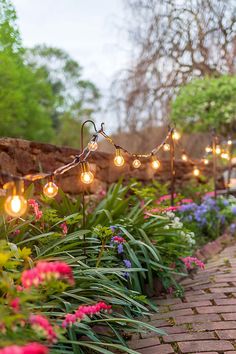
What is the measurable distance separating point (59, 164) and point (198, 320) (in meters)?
2.00

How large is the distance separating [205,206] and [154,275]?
210 centimetres

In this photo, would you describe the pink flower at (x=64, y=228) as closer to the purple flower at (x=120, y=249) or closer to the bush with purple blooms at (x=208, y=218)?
the purple flower at (x=120, y=249)

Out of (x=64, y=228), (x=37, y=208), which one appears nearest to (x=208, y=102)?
(x=64, y=228)

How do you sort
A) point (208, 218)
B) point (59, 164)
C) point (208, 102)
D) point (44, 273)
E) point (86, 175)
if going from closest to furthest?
point (44, 273) < point (86, 175) < point (59, 164) < point (208, 218) < point (208, 102)

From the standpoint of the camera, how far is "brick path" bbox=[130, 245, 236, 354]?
2109mm

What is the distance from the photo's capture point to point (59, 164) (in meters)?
3.99

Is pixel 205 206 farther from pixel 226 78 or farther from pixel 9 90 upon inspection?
pixel 9 90

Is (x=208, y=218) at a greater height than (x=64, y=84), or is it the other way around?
(x=64, y=84)

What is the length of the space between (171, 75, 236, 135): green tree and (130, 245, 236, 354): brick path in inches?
202

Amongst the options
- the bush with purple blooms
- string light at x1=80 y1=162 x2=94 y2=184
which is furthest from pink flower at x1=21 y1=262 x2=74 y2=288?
the bush with purple blooms

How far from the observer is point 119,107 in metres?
9.66

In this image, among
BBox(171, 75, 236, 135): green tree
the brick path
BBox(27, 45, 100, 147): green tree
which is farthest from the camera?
BBox(27, 45, 100, 147): green tree

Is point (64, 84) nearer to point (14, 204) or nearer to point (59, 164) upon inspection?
point (59, 164)

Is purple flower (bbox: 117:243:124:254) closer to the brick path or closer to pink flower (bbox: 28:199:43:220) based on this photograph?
the brick path
